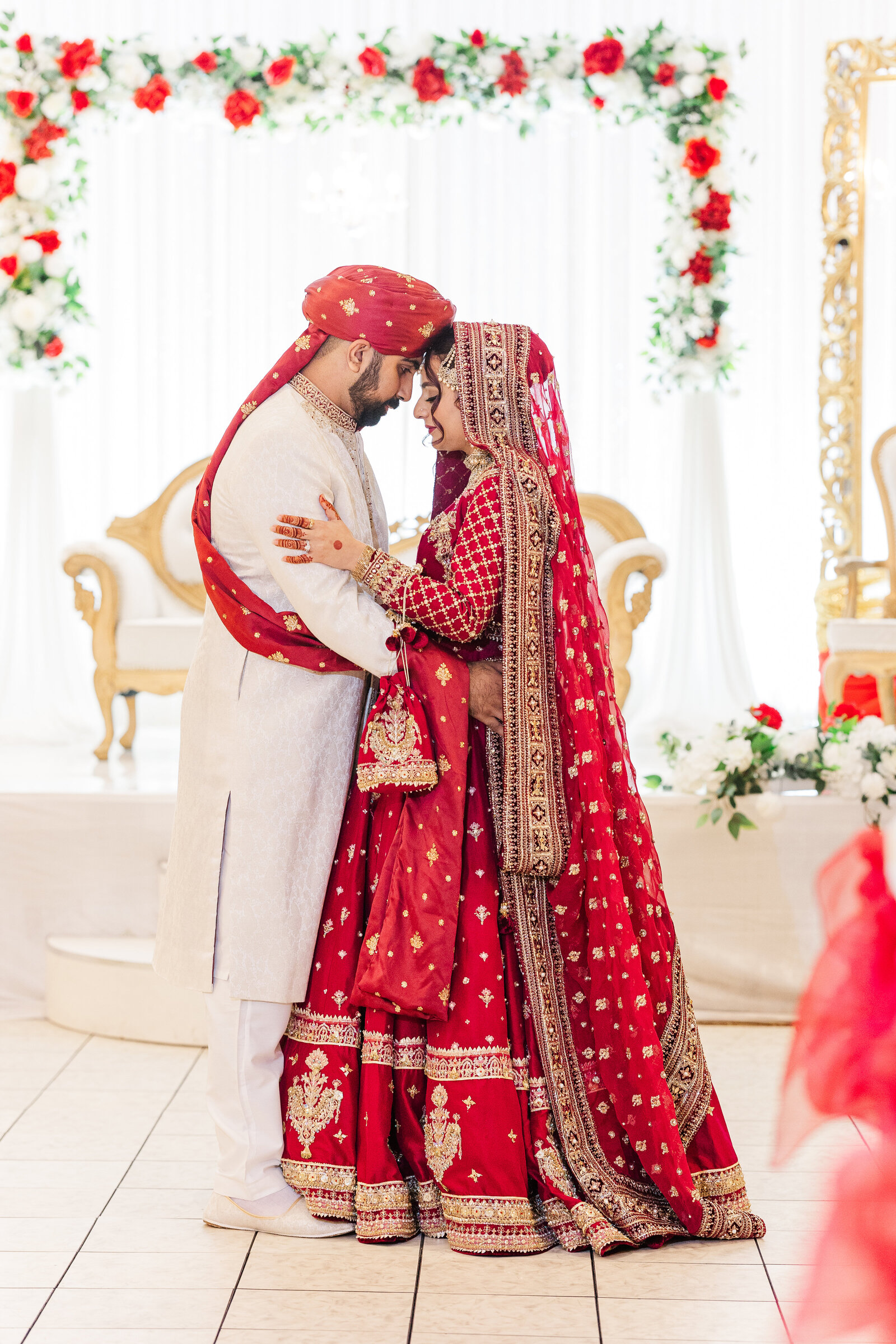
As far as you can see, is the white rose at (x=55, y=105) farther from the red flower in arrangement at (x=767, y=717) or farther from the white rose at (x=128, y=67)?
the red flower in arrangement at (x=767, y=717)

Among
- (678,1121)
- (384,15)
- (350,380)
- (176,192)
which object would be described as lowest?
(678,1121)

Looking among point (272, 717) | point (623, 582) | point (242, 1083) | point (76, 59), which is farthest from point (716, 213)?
point (242, 1083)

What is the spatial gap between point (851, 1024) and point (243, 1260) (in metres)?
1.67

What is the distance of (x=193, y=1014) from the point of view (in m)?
3.12

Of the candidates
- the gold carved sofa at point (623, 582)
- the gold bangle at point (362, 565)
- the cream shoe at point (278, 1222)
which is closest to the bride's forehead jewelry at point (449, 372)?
the gold bangle at point (362, 565)

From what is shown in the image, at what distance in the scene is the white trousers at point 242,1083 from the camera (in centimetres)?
214

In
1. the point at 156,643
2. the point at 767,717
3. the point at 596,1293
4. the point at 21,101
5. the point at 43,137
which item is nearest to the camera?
the point at 596,1293

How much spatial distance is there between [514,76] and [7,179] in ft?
7.08

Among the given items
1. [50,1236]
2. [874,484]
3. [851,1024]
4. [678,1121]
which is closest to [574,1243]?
[678,1121]

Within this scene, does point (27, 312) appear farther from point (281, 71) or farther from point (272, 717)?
Answer: point (272, 717)

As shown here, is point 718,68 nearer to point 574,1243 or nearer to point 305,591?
point 305,591

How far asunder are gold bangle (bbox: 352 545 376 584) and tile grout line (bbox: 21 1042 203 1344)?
1150 mm

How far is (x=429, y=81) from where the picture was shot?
221 inches

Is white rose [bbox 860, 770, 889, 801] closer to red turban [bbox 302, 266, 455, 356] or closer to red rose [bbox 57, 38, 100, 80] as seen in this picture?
red turban [bbox 302, 266, 455, 356]
